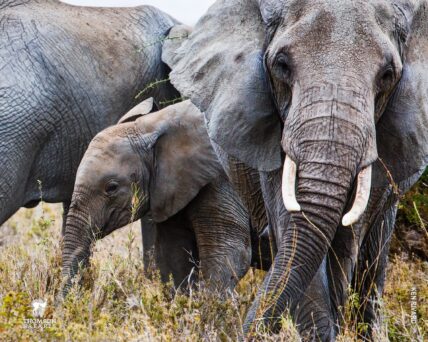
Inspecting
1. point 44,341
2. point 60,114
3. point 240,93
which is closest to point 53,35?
point 60,114

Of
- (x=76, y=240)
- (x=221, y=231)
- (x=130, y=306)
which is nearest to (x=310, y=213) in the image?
(x=130, y=306)

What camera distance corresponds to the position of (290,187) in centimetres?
412

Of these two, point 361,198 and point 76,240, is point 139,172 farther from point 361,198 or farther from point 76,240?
point 361,198

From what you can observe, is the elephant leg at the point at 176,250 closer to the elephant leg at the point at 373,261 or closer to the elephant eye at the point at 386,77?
the elephant leg at the point at 373,261

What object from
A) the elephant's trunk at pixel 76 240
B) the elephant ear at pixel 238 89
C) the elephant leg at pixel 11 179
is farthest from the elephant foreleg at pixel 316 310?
the elephant leg at pixel 11 179

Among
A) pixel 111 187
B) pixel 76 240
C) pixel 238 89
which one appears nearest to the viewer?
pixel 238 89

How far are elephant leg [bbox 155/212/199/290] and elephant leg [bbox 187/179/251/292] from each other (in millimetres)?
115

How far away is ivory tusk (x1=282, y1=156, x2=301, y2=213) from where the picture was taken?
4016mm

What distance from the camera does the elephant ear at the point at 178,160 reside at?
6625 millimetres

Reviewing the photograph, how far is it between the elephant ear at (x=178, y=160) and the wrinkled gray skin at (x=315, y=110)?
4.78 feet

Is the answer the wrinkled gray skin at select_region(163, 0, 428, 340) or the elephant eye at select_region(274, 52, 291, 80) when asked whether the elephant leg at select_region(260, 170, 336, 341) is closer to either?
the wrinkled gray skin at select_region(163, 0, 428, 340)

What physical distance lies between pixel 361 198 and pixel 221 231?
8.61ft

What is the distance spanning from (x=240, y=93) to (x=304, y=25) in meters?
0.46

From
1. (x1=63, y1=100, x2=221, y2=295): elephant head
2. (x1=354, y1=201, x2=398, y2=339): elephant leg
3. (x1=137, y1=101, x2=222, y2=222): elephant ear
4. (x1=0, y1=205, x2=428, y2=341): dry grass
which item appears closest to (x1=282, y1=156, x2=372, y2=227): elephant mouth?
(x1=0, y1=205, x2=428, y2=341): dry grass
